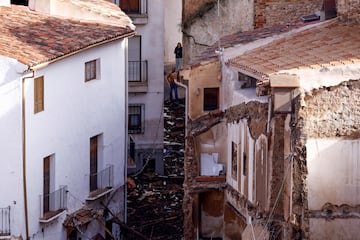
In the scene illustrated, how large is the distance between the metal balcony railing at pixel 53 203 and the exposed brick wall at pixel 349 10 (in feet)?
29.2

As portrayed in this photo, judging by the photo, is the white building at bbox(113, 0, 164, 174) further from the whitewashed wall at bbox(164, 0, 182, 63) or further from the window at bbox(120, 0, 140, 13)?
the whitewashed wall at bbox(164, 0, 182, 63)

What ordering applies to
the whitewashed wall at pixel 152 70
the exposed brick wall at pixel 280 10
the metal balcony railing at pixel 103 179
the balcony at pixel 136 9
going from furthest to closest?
the whitewashed wall at pixel 152 70 < the balcony at pixel 136 9 < the exposed brick wall at pixel 280 10 < the metal balcony railing at pixel 103 179

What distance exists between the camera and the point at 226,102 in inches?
1506

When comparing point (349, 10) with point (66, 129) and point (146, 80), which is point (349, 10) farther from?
point (146, 80)

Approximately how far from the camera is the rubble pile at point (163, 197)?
149 feet

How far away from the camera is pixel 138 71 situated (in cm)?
5212

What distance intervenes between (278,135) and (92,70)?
11.5m

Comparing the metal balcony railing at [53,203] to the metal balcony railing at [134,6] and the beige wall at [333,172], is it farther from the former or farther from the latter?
the metal balcony railing at [134,6]

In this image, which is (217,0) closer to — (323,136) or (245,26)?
(245,26)

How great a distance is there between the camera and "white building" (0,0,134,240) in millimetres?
38406

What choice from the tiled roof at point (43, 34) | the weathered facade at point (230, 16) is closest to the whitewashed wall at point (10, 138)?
the tiled roof at point (43, 34)

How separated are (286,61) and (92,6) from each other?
508 inches

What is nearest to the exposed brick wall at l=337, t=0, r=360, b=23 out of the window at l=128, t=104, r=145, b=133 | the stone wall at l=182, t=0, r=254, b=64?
the stone wall at l=182, t=0, r=254, b=64

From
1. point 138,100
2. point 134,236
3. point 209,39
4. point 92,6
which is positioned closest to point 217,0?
point 209,39
